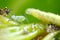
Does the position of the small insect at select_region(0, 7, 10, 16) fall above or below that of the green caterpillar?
above

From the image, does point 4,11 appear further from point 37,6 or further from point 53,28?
point 53,28

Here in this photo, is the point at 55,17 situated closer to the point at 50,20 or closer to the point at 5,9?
the point at 50,20

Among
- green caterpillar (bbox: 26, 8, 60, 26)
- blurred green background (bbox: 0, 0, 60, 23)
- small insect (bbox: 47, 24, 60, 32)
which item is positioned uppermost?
blurred green background (bbox: 0, 0, 60, 23)

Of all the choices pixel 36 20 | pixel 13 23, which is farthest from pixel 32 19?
pixel 13 23

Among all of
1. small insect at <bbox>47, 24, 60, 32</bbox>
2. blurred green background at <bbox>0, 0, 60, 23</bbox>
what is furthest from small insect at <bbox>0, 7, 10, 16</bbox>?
small insect at <bbox>47, 24, 60, 32</bbox>

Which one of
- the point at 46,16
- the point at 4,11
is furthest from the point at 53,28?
the point at 4,11

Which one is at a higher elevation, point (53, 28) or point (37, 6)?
point (37, 6)

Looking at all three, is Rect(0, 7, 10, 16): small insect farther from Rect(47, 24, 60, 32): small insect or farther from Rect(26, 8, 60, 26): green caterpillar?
Rect(47, 24, 60, 32): small insect

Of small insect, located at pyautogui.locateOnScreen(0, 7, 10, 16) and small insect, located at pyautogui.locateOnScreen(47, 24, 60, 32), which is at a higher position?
small insect, located at pyautogui.locateOnScreen(0, 7, 10, 16)
